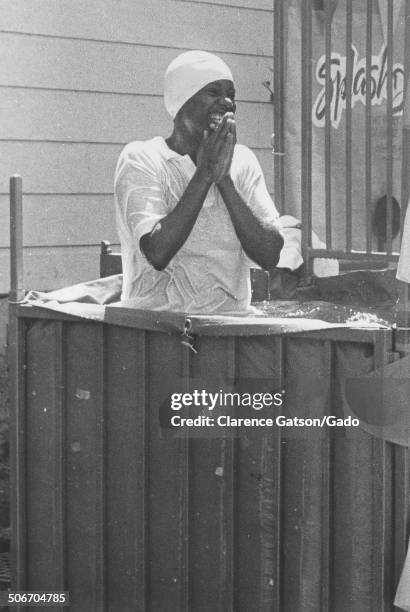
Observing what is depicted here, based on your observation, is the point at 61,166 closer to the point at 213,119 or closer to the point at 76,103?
the point at 76,103

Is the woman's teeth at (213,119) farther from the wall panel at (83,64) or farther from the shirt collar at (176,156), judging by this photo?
the wall panel at (83,64)

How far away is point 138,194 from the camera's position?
4.11 metres

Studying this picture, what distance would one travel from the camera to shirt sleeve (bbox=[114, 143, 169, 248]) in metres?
Answer: 4.05

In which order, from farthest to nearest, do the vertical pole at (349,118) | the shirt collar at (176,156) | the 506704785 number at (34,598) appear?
the vertical pole at (349,118) < the shirt collar at (176,156) < the 506704785 number at (34,598)

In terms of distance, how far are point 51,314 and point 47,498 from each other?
0.63 m

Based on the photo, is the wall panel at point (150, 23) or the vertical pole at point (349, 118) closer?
the vertical pole at point (349, 118)

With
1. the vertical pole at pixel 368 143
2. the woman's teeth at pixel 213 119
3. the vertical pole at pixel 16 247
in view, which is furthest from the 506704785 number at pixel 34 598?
the vertical pole at pixel 368 143

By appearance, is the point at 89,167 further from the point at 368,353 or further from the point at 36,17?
the point at 368,353

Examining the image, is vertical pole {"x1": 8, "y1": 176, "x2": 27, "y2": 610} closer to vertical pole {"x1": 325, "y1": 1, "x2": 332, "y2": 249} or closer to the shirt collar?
the shirt collar

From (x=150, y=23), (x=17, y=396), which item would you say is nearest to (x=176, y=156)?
(x=17, y=396)

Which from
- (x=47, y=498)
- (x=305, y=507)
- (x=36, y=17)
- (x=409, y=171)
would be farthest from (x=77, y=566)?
(x=36, y=17)

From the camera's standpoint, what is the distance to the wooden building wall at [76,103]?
662cm

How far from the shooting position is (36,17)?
6.65m

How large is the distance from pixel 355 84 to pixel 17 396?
9.76ft
